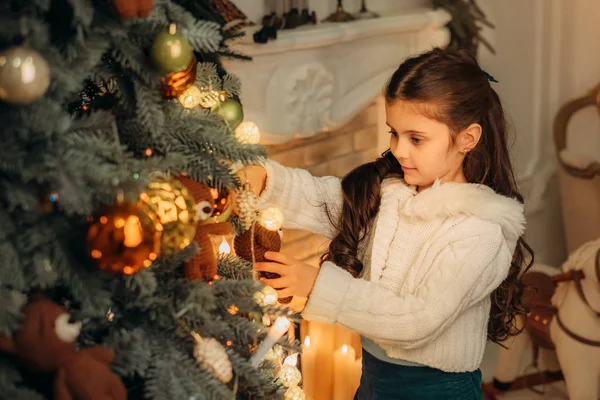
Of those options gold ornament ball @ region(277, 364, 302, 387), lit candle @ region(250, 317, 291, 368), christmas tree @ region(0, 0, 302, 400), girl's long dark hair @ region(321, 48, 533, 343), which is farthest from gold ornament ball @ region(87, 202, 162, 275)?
girl's long dark hair @ region(321, 48, 533, 343)

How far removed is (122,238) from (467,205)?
0.77m

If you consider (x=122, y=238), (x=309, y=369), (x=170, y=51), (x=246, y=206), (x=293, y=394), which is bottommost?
(x=309, y=369)

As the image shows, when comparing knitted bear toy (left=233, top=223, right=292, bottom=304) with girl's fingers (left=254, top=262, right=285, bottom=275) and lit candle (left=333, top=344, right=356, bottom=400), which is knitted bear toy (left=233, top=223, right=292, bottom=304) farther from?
lit candle (left=333, top=344, right=356, bottom=400)

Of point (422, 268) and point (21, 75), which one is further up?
point (21, 75)

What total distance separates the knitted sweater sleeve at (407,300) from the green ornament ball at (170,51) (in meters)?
0.56

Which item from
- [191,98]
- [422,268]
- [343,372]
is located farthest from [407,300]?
[343,372]

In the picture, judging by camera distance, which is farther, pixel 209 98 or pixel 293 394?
pixel 293 394

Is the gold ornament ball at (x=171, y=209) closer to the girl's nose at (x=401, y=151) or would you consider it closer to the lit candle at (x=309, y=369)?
the girl's nose at (x=401, y=151)

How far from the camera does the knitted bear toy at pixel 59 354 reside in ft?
2.53

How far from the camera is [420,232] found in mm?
1420

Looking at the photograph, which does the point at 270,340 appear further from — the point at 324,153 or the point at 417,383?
the point at 324,153

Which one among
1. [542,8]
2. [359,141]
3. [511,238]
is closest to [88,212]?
[511,238]

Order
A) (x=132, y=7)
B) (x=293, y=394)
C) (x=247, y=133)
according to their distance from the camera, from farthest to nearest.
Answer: (x=293, y=394), (x=247, y=133), (x=132, y=7)

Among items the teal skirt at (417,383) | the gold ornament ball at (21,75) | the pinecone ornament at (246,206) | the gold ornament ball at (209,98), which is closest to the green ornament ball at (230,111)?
the gold ornament ball at (209,98)
